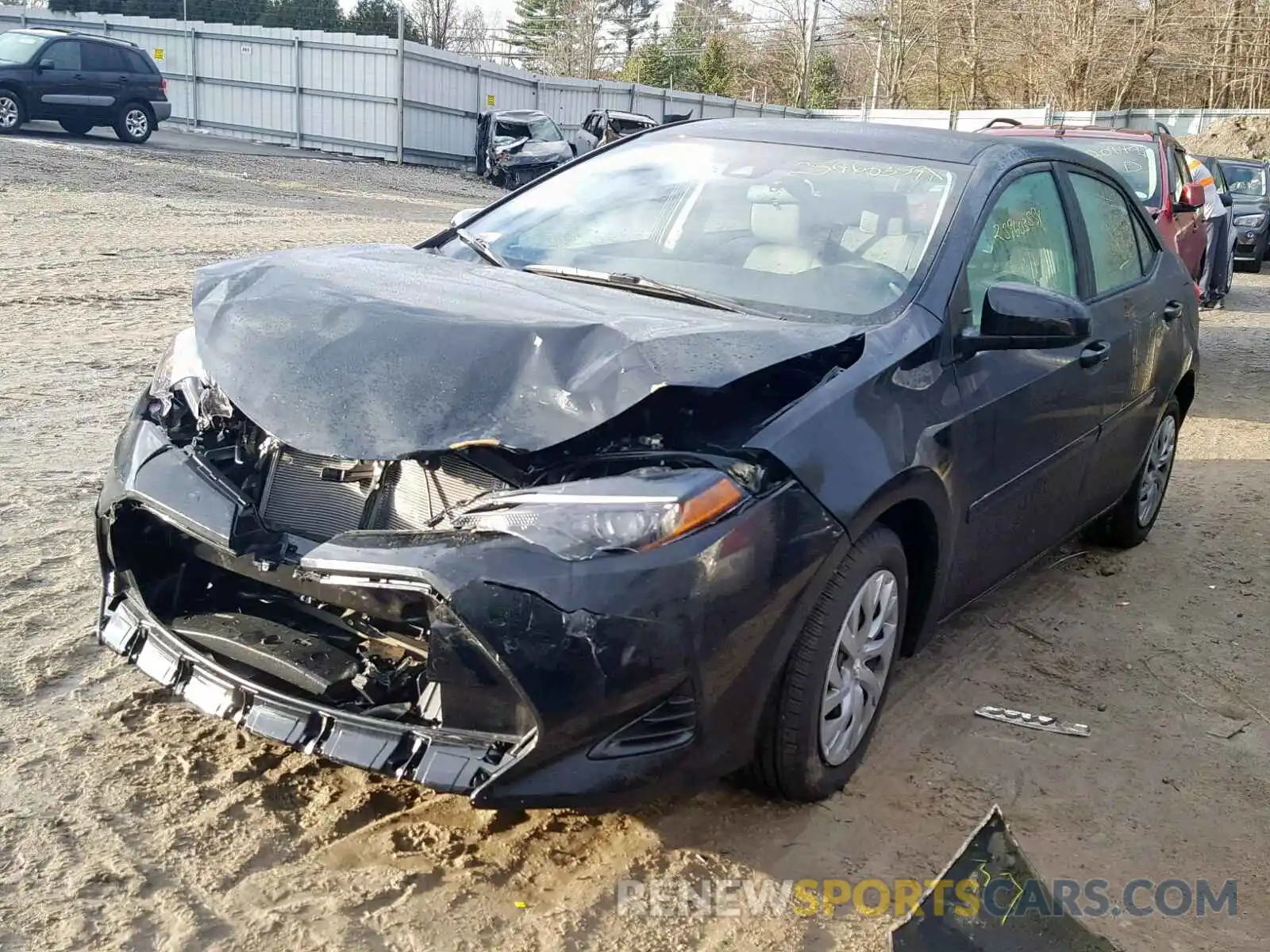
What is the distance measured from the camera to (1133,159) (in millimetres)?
9820

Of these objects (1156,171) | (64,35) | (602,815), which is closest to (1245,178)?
(1156,171)

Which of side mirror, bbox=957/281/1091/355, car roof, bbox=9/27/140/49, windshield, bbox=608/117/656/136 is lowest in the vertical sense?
side mirror, bbox=957/281/1091/355

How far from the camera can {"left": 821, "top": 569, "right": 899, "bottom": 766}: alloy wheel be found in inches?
122

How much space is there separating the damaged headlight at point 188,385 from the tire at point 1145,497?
3.79m

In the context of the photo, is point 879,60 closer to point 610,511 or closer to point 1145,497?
point 1145,497

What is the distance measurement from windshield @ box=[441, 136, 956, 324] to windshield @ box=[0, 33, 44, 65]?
18448 mm

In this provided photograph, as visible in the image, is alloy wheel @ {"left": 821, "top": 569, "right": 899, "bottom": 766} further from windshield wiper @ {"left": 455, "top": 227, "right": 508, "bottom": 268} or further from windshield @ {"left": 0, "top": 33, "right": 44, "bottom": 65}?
windshield @ {"left": 0, "top": 33, "right": 44, "bottom": 65}

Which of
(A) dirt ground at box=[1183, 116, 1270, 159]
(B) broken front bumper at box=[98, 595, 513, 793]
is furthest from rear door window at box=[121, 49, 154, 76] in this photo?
(A) dirt ground at box=[1183, 116, 1270, 159]

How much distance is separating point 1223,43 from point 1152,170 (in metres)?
38.7

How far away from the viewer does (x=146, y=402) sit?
134 inches

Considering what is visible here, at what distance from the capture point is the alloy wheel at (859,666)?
3092mm

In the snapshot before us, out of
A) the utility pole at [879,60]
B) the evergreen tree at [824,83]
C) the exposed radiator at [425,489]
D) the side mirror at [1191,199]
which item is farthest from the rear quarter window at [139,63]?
the evergreen tree at [824,83]

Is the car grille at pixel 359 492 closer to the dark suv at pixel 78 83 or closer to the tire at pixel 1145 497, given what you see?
the tire at pixel 1145 497

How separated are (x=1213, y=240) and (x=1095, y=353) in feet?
25.6
